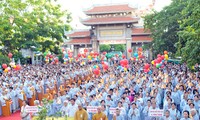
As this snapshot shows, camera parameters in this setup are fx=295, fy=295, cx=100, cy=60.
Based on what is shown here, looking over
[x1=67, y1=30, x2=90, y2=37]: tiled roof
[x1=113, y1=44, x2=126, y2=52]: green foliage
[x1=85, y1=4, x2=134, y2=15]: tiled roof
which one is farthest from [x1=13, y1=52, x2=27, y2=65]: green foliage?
[x1=113, y1=44, x2=126, y2=52]: green foliage

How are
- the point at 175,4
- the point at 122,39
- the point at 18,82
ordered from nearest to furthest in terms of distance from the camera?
the point at 18,82 → the point at 175,4 → the point at 122,39

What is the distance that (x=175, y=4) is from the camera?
22328mm

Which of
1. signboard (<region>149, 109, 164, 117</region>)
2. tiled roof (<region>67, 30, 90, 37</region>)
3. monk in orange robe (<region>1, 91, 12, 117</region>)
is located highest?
tiled roof (<region>67, 30, 90, 37</region>)

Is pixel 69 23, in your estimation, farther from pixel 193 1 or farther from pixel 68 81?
pixel 193 1

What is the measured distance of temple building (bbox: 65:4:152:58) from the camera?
3130 cm

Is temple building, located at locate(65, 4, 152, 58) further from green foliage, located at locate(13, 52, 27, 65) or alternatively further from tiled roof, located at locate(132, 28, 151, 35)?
green foliage, located at locate(13, 52, 27, 65)

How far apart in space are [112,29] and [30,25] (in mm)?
8724

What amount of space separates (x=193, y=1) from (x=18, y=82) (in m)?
9.99

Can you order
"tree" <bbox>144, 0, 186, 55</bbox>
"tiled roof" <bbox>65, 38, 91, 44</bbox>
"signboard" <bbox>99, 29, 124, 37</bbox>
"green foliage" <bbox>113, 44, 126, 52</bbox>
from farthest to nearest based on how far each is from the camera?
1. "green foliage" <bbox>113, 44, 126, 52</bbox>
2. "tiled roof" <bbox>65, 38, 91, 44</bbox>
3. "signboard" <bbox>99, 29, 124, 37</bbox>
4. "tree" <bbox>144, 0, 186, 55</bbox>

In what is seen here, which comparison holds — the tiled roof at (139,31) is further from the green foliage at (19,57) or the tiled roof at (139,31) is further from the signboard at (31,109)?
the signboard at (31,109)

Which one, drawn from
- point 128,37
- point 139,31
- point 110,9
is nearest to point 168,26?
point 128,37

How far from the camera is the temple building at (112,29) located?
31.3m

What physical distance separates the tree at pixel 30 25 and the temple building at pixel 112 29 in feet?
7.29

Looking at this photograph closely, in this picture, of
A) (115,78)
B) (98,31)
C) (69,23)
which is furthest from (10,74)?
(69,23)
